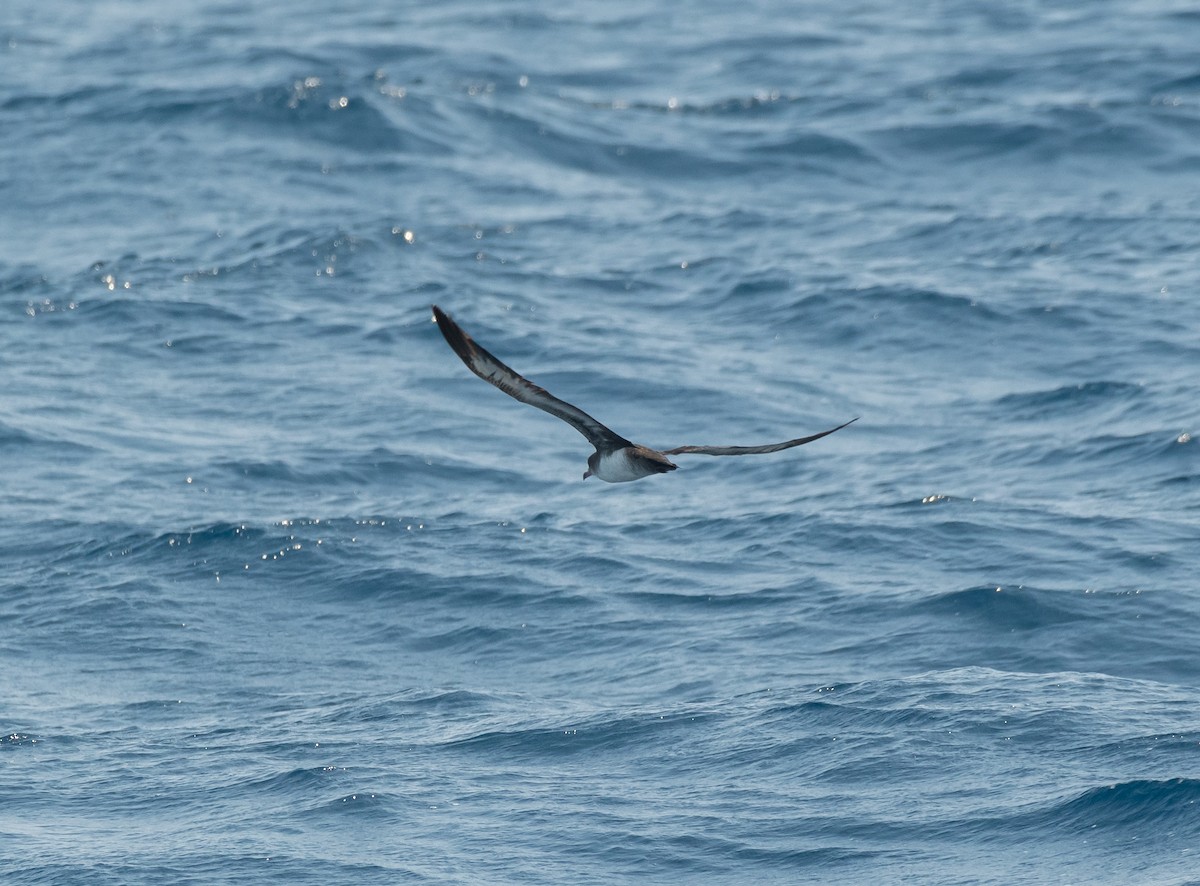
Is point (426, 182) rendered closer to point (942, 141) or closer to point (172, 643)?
point (942, 141)

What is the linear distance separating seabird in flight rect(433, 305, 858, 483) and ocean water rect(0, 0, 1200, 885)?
302cm

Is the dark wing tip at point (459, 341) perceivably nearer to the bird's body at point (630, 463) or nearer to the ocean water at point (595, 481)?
the bird's body at point (630, 463)

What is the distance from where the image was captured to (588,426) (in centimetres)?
997

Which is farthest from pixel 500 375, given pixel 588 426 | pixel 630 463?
pixel 630 463

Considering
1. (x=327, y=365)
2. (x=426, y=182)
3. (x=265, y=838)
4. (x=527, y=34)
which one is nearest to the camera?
(x=265, y=838)

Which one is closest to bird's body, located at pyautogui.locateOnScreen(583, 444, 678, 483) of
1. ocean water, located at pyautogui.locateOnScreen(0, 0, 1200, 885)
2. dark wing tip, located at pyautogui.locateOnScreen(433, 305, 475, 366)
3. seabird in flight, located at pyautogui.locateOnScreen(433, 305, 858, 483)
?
seabird in flight, located at pyautogui.locateOnScreen(433, 305, 858, 483)

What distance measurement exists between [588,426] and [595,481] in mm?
9231

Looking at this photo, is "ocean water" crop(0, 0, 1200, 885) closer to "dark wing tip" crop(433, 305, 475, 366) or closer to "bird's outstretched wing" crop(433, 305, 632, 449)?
"bird's outstretched wing" crop(433, 305, 632, 449)

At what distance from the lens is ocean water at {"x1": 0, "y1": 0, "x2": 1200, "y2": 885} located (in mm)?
13188

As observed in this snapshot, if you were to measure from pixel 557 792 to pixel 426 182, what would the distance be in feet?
51.2

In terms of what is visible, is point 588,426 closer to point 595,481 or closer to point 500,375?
point 500,375

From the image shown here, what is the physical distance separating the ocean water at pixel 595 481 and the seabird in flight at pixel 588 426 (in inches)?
119

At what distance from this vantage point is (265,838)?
1288cm

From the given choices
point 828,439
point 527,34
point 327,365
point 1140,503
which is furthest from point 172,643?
point 527,34
